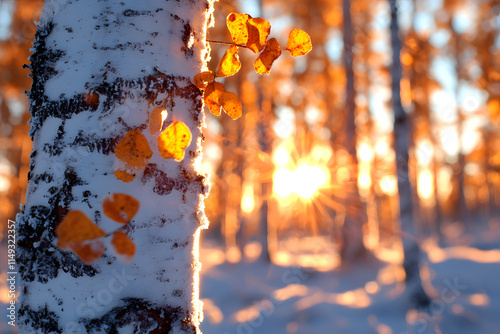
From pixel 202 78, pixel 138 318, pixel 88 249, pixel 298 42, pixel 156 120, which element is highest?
pixel 298 42

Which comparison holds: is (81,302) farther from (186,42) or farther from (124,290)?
(186,42)

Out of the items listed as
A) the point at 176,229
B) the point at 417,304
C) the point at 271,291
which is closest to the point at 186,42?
the point at 176,229

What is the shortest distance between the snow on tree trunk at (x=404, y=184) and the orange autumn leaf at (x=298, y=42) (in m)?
4.65

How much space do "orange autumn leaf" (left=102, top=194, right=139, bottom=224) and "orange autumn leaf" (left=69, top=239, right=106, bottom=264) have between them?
6 cm

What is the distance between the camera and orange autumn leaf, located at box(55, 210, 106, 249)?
2.07 ft

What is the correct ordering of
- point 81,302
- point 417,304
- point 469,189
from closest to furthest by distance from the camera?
point 81,302
point 417,304
point 469,189

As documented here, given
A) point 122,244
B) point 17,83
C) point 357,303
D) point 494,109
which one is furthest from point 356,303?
point 17,83

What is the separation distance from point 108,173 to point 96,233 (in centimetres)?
13

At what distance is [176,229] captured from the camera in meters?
0.78

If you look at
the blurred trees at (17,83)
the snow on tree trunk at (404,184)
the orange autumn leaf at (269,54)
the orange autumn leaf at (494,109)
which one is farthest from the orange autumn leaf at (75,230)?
the blurred trees at (17,83)

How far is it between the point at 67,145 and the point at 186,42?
14.1 inches

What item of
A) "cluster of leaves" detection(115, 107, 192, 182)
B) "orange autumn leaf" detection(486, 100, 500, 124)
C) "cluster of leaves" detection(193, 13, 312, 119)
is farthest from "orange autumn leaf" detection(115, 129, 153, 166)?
"orange autumn leaf" detection(486, 100, 500, 124)

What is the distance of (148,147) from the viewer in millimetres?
706

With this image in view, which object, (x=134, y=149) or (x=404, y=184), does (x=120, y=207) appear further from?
(x=404, y=184)
